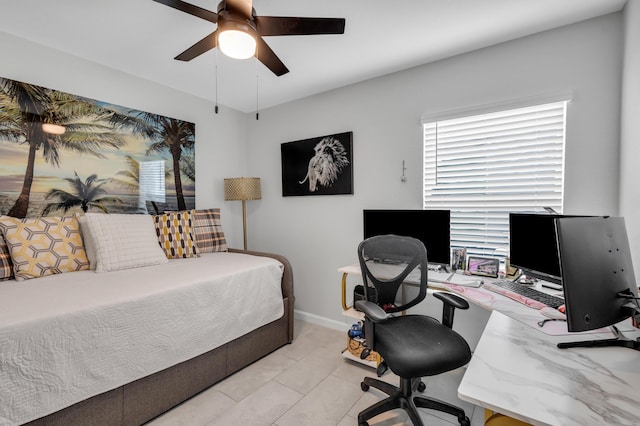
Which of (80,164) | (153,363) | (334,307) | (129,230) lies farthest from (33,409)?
(334,307)

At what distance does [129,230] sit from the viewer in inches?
92.6

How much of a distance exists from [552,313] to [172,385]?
2149mm

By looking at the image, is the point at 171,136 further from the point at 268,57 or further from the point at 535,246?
the point at 535,246

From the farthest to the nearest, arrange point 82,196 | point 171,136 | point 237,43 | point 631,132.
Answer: point 171,136
point 82,196
point 631,132
point 237,43

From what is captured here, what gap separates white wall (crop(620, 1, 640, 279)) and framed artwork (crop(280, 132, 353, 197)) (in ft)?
6.27

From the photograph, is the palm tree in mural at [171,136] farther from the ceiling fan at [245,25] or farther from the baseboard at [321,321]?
the baseboard at [321,321]

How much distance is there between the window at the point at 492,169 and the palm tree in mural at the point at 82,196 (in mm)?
2845

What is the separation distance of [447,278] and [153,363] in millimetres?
1975

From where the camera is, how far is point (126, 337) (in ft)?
5.24

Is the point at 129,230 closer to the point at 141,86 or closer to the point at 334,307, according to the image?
the point at 141,86

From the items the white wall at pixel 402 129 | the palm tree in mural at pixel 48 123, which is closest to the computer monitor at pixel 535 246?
the white wall at pixel 402 129

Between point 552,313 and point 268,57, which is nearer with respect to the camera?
point 552,313

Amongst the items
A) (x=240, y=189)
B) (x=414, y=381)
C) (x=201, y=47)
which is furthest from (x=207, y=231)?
(x=414, y=381)

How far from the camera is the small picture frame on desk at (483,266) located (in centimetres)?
210
